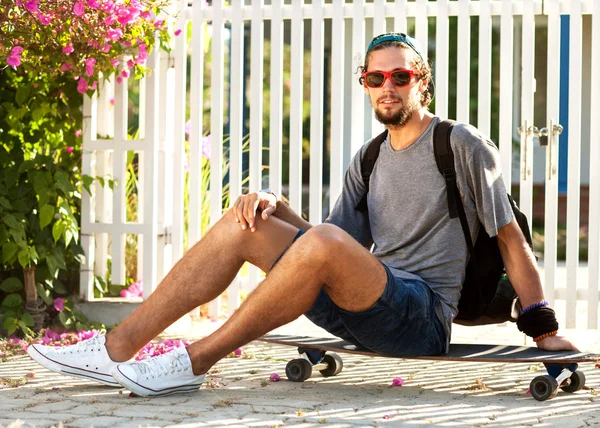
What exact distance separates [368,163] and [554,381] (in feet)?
3.54

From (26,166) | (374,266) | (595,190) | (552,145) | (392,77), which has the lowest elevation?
(374,266)

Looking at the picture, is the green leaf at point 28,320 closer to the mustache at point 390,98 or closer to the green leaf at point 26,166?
the green leaf at point 26,166

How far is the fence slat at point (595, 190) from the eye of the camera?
5.00 m

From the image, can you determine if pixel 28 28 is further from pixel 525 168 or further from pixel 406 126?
pixel 525 168

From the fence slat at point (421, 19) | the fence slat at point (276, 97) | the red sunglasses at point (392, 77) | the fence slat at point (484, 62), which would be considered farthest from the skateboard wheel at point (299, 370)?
the fence slat at point (421, 19)

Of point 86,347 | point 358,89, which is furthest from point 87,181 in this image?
point 86,347

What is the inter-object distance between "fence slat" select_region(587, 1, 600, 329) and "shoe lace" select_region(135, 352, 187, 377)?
2.55 m

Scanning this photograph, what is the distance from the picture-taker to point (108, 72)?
515 cm

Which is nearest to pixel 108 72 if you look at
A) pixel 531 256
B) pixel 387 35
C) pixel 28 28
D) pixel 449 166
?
pixel 28 28

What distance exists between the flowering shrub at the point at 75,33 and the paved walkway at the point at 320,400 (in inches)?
59.0

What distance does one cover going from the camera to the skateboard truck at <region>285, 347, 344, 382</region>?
3.84 meters

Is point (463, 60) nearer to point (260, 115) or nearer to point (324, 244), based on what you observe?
point (260, 115)

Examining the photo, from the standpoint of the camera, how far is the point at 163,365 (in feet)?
11.1

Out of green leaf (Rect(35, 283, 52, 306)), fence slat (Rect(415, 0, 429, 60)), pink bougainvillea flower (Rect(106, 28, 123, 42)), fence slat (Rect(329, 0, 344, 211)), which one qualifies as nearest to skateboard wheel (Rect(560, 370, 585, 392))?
fence slat (Rect(329, 0, 344, 211))
